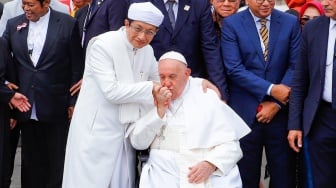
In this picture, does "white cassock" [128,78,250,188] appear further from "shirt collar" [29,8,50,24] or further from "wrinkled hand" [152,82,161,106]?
"shirt collar" [29,8,50,24]

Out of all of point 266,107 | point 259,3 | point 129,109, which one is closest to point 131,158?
point 129,109

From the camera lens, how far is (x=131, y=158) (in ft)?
15.7

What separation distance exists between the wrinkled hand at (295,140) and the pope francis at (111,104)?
112 centimetres

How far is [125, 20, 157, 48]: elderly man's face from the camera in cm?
450

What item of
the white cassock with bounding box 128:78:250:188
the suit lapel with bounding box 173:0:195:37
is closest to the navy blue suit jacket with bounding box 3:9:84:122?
the suit lapel with bounding box 173:0:195:37

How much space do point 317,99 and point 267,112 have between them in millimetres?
452

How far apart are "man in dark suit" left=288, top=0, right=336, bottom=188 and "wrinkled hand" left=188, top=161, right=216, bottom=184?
31.6 inches

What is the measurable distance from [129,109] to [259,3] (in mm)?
1300

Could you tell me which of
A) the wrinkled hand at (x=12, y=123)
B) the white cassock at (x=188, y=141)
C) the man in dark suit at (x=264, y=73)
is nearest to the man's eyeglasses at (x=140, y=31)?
the white cassock at (x=188, y=141)

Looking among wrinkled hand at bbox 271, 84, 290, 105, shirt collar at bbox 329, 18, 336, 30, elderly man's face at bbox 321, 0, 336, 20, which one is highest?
elderly man's face at bbox 321, 0, 336, 20

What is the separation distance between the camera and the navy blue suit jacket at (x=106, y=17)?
5.50 metres

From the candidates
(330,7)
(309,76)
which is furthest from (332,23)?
(309,76)

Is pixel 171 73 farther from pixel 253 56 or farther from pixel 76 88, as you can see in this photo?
pixel 76 88

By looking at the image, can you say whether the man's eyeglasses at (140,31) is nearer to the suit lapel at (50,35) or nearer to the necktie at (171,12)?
the necktie at (171,12)
